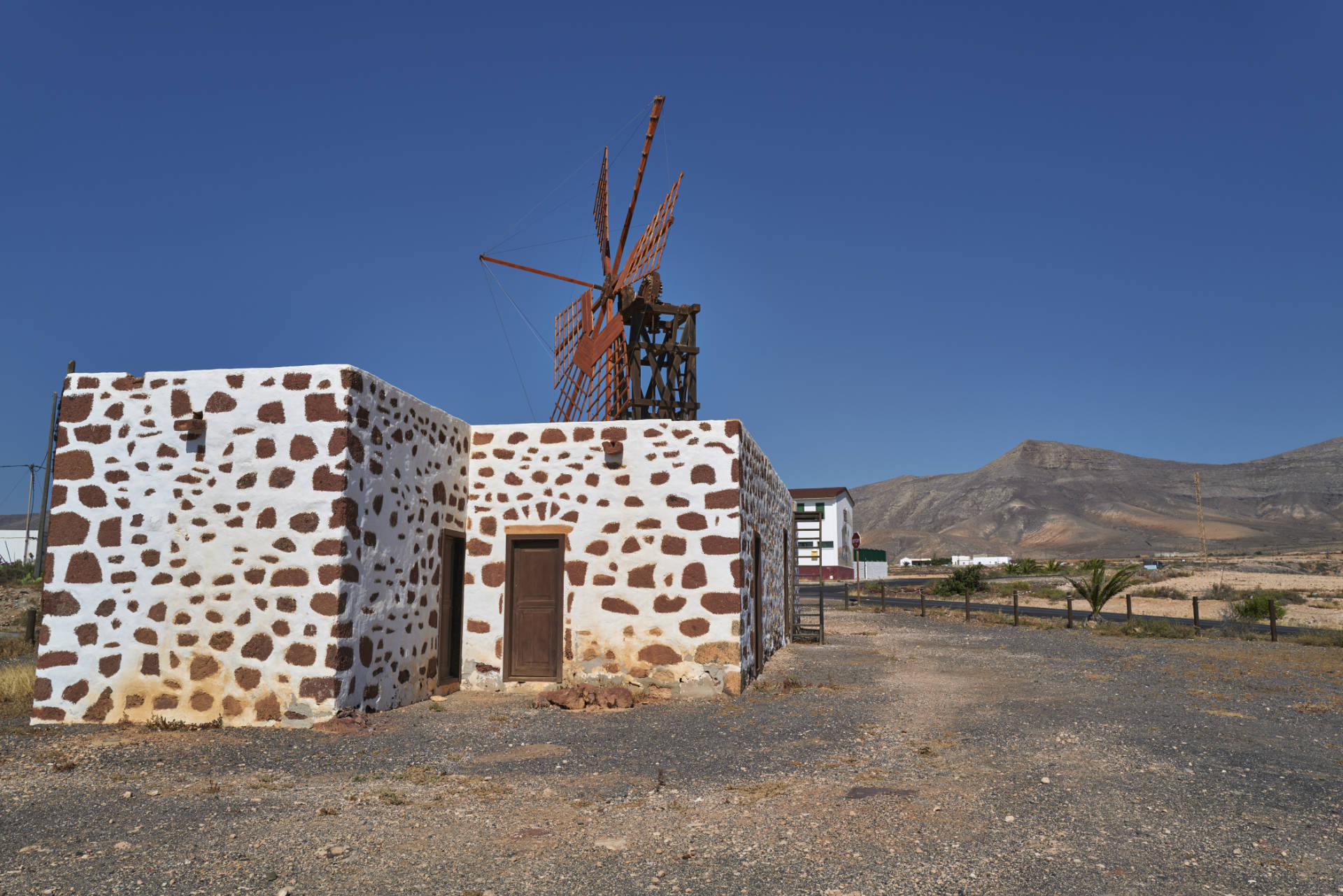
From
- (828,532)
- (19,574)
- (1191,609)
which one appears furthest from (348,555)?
(828,532)

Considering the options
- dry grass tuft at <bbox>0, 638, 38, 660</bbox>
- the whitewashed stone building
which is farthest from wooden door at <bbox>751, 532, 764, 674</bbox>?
dry grass tuft at <bbox>0, 638, 38, 660</bbox>

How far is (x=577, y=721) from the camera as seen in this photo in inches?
329

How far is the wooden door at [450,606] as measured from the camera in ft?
32.9

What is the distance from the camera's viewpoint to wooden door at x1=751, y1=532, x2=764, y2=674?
11.4 meters

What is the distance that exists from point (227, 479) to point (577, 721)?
424 cm

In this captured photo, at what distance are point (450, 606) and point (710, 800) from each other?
5862mm

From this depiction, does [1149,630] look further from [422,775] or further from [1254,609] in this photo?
[422,775]

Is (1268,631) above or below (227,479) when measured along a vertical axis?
below

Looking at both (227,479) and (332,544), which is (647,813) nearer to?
(332,544)

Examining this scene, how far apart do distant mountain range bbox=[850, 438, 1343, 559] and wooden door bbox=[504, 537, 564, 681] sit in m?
99.1

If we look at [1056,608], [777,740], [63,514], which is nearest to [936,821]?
[777,740]

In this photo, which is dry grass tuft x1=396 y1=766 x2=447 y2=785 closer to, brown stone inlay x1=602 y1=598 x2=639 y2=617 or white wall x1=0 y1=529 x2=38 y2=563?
brown stone inlay x1=602 y1=598 x2=639 y2=617

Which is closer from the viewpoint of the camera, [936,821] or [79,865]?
[79,865]

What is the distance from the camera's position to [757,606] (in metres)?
11.9
